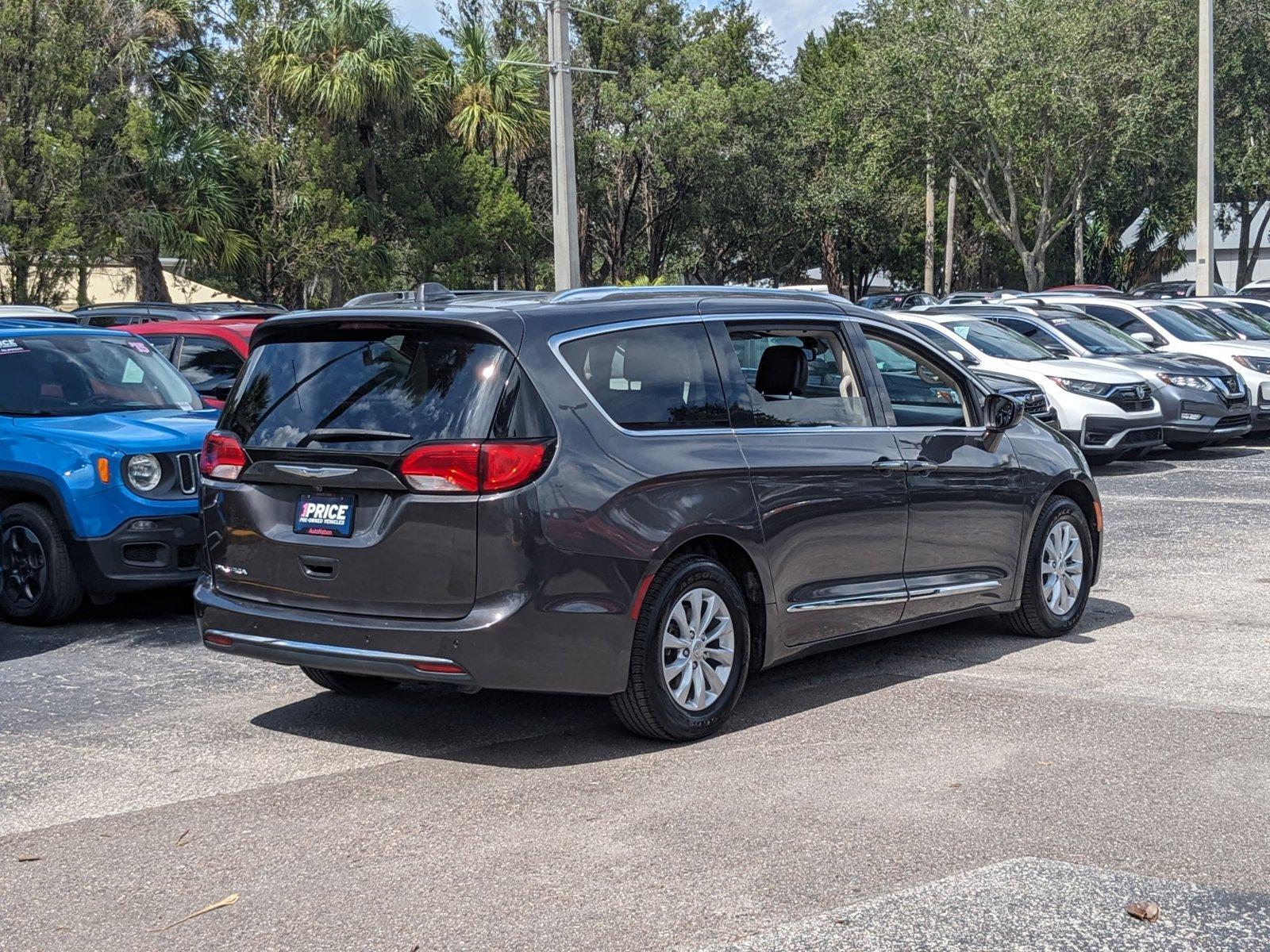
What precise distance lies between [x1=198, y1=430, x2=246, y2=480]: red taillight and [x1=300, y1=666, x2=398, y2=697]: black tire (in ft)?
3.54

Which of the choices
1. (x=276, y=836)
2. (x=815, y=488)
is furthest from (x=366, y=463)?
(x=815, y=488)

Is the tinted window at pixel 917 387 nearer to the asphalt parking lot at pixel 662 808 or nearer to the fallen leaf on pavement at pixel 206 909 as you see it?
the asphalt parking lot at pixel 662 808

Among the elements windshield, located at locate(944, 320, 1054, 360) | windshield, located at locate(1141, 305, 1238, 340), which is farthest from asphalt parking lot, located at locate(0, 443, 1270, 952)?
windshield, located at locate(1141, 305, 1238, 340)

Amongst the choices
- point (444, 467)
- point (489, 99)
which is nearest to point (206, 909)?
point (444, 467)

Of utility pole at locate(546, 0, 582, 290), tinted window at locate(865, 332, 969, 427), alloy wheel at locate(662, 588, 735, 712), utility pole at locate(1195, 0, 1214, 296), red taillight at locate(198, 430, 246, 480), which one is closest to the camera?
alloy wheel at locate(662, 588, 735, 712)

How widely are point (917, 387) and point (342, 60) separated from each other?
27.4 metres

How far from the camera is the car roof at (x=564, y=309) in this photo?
5891 millimetres

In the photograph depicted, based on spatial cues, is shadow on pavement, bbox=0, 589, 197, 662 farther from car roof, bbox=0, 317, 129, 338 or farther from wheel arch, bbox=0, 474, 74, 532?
car roof, bbox=0, 317, 129, 338

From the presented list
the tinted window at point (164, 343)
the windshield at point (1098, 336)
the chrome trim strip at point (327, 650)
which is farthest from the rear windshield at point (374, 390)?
the windshield at point (1098, 336)

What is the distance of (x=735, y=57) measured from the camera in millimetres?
49375

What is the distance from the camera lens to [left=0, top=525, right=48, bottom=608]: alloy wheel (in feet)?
29.1

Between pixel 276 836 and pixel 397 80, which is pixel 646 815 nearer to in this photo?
pixel 276 836

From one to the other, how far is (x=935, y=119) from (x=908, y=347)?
3238 cm

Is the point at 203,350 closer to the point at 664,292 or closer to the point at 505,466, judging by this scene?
the point at 664,292
